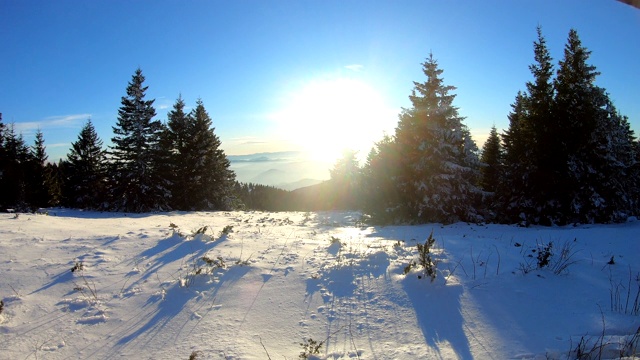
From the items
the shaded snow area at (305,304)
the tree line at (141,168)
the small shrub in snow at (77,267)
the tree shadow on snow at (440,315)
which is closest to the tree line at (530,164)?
the tree line at (141,168)

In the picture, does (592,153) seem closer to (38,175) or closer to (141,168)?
(141,168)

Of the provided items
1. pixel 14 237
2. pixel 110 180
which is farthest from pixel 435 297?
pixel 110 180

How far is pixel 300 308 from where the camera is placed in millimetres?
4512

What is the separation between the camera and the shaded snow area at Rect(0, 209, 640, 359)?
11.4ft

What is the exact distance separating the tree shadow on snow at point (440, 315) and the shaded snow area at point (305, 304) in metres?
0.02

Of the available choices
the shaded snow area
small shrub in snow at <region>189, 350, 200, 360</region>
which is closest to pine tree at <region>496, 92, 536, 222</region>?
the shaded snow area

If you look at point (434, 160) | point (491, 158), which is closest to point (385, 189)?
point (434, 160)

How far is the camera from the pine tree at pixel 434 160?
56.9 ft

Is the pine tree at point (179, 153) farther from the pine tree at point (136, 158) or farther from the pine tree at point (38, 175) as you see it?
the pine tree at point (38, 175)

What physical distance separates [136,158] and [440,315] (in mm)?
27275

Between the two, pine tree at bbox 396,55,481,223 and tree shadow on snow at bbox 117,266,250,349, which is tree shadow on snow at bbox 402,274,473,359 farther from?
pine tree at bbox 396,55,481,223

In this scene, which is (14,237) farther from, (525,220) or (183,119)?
(183,119)

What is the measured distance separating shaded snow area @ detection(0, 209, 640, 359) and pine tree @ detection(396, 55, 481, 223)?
10455 mm

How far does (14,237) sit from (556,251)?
12.3 m
